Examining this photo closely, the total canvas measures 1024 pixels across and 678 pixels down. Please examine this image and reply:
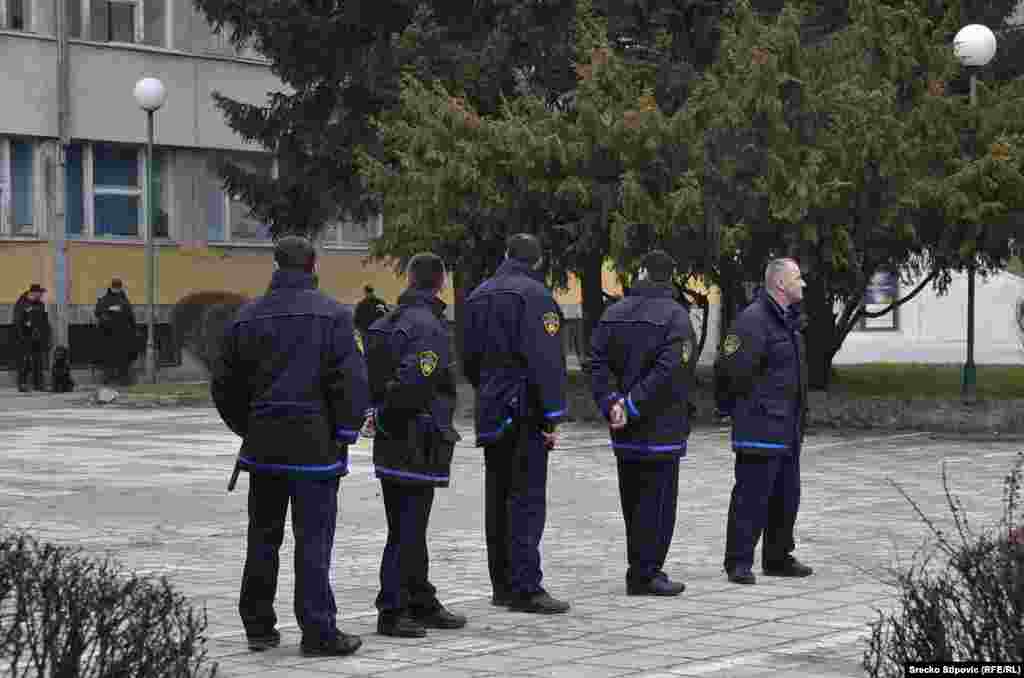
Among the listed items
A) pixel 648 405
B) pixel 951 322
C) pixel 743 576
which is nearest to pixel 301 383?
pixel 648 405

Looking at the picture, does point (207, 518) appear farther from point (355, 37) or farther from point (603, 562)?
point (355, 37)

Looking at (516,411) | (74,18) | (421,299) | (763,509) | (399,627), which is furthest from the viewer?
(74,18)

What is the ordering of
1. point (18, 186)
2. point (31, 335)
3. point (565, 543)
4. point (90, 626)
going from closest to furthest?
point (90, 626), point (565, 543), point (31, 335), point (18, 186)

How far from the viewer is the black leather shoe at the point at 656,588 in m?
10.9

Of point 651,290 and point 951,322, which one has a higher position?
point 651,290

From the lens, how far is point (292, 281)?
9125 mm

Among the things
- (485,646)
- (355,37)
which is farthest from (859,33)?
A: (485,646)

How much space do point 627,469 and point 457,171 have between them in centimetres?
1304

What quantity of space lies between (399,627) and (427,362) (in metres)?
1.17

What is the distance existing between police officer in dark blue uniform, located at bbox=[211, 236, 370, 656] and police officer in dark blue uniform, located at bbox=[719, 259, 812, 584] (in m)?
3.07

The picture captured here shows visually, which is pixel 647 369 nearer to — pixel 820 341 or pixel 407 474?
pixel 407 474

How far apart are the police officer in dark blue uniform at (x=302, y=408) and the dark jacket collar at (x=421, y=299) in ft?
2.73

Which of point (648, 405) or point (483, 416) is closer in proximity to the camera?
point (483, 416)

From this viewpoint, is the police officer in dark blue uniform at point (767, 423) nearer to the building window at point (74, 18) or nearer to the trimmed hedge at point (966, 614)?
the trimmed hedge at point (966, 614)
